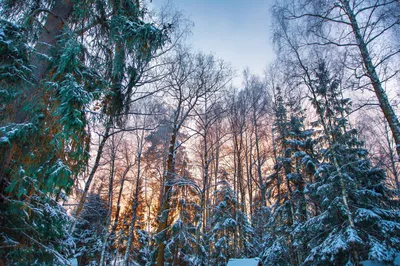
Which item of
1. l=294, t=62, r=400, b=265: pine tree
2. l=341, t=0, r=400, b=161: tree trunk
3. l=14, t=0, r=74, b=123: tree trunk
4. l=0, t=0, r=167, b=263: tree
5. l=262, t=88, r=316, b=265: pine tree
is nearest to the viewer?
l=0, t=0, r=167, b=263: tree

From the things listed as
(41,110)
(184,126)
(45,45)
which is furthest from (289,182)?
(45,45)

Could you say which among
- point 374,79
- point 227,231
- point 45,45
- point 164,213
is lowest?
point 227,231

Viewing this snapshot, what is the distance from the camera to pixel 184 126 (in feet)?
28.1

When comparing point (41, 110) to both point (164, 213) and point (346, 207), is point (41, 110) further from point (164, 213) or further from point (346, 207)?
Answer: point (346, 207)

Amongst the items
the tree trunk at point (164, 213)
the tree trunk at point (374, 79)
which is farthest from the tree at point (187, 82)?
the tree trunk at point (374, 79)

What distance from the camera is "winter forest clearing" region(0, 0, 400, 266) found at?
10.4 feet

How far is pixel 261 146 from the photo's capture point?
45.8ft

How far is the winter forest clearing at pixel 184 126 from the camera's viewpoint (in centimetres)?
318

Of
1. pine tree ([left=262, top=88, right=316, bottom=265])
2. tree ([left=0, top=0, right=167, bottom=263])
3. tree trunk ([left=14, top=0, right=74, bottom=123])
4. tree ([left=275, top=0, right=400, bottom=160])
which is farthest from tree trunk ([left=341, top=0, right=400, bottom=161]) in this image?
tree trunk ([left=14, top=0, right=74, bottom=123])

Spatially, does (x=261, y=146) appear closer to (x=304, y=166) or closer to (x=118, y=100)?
(x=304, y=166)

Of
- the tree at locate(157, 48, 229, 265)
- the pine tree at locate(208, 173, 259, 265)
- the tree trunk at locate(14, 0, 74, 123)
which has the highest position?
the tree at locate(157, 48, 229, 265)

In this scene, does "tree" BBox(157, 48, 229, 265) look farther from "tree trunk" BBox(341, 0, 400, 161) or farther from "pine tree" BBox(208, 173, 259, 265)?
"tree trunk" BBox(341, 0, 400, 161)

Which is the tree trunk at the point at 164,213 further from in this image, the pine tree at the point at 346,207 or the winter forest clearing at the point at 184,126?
the pine tree at the point at 346,207

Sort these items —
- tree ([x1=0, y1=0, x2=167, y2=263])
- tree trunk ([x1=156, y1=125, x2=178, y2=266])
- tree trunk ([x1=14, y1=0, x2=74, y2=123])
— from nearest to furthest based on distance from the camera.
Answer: tree ([x1=0, y1=0, x2=167, y2=263])
tree trunk ([x1=14, y1=0, x2=74, y2=123])
tree trunk ([x1=156, y1=125, x2=178, y2=266])
